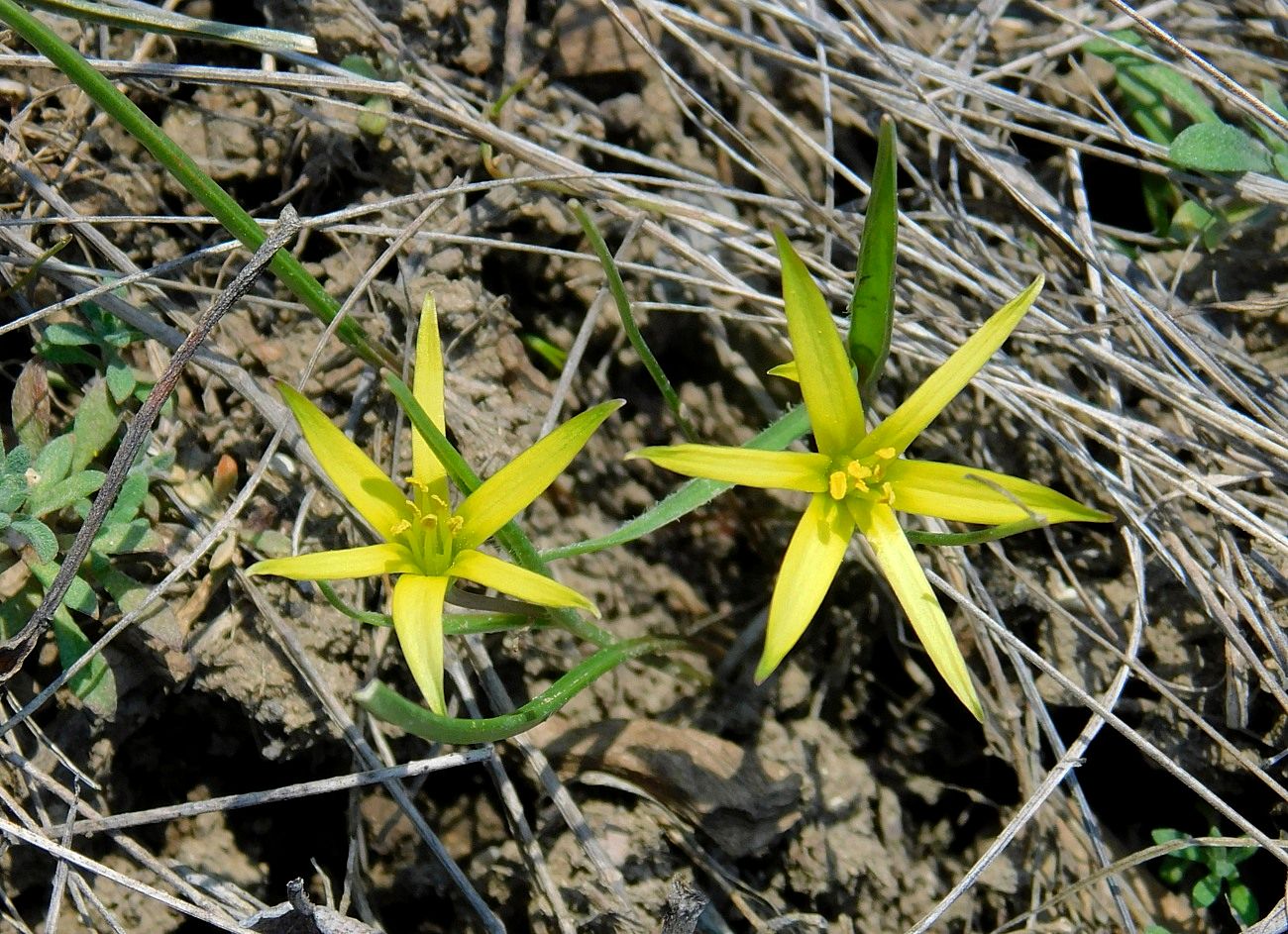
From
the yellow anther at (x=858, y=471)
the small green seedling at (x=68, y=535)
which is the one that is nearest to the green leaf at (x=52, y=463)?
the small green seedling at (x=68, y=535)

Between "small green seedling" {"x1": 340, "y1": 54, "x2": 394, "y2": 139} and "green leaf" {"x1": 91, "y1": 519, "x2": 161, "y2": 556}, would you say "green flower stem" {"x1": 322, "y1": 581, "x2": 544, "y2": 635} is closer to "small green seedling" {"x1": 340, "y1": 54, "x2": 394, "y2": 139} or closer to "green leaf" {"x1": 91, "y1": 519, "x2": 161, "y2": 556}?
"green leaf" {"x1": 91, "y1": 519, "x2": 161, "y2": 556}

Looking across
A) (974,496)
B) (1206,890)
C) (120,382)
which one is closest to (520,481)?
(974,496)

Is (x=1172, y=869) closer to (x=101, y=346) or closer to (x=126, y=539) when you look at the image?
(x=126, y=539)

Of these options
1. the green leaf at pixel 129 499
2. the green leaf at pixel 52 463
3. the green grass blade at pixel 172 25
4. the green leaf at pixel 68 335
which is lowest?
the green leaf at pixel 129 499

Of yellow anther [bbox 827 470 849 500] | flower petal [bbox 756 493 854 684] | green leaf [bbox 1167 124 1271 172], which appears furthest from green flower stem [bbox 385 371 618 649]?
green leaf [bbox 1167 124 1271 172]

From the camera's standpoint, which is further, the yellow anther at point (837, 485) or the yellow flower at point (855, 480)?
the yellow anther at point (837, 485)

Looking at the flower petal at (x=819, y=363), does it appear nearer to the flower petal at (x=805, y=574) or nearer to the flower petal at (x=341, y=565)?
the flower petal at (x=805, y=574)

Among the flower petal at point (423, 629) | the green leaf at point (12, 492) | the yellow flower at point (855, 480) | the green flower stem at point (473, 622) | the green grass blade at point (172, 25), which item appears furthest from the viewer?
the green grass blade at point (172, 25)

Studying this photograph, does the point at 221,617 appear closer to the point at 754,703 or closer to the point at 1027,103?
the point at 754,703
